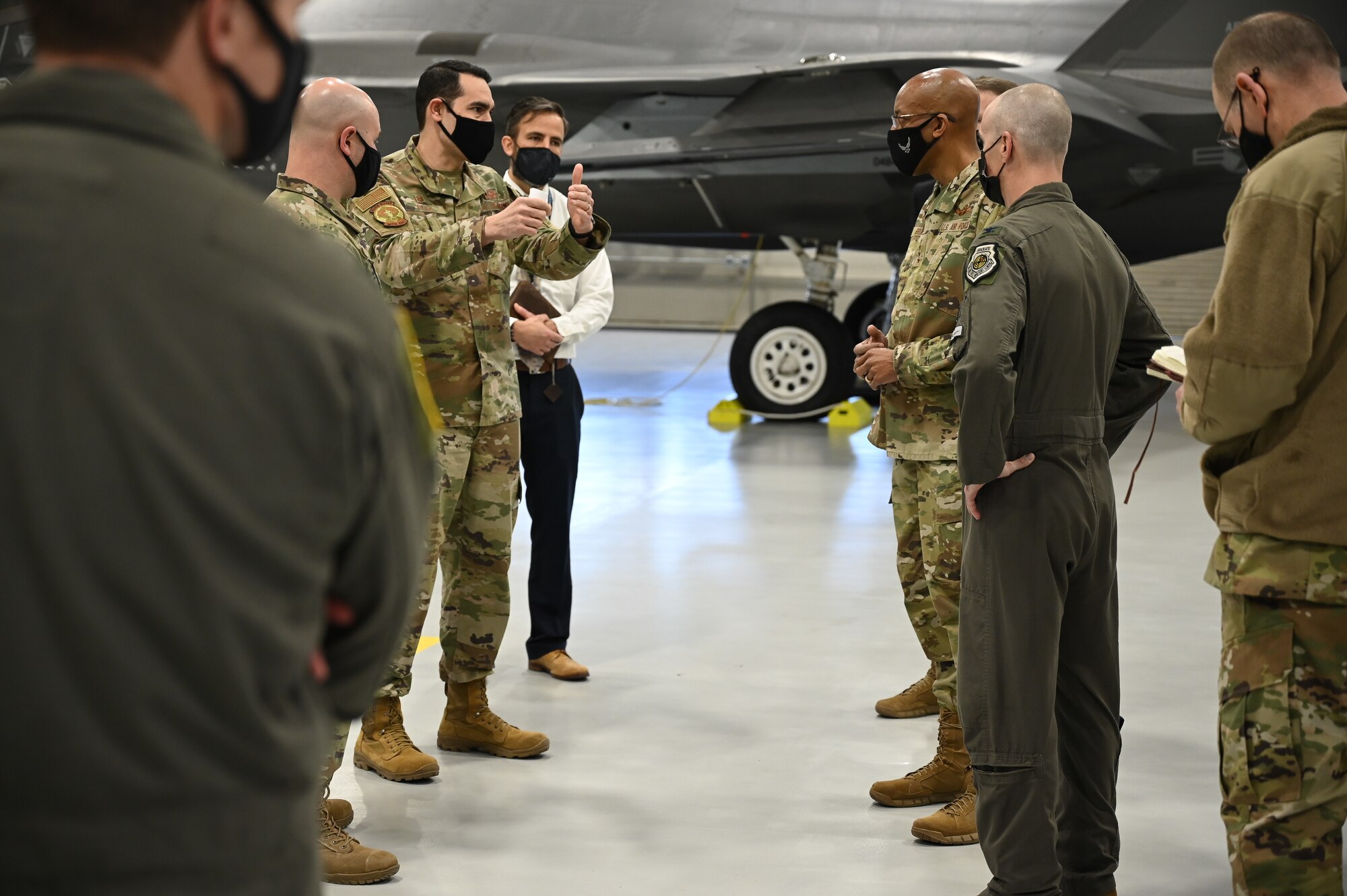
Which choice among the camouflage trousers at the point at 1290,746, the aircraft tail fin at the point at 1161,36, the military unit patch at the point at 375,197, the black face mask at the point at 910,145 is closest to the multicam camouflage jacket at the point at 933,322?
the black face mask at the point at 910,145

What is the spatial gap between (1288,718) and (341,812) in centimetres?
223

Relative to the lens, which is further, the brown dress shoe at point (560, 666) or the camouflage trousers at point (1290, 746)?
the brown dress shoe at point (560, 666)

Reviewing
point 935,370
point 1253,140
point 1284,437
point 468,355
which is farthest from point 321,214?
point 1284,437

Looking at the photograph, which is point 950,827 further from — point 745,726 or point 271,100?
point 271,100

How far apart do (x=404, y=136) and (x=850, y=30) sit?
341 cm

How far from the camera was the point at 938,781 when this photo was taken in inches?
139

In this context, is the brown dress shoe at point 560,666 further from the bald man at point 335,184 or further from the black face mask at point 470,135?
→ the black face mask at point 470,135

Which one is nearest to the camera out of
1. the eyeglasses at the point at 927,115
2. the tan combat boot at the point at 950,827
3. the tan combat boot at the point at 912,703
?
the tan combat boot at the point at 950,827

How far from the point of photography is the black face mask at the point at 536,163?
4.35m

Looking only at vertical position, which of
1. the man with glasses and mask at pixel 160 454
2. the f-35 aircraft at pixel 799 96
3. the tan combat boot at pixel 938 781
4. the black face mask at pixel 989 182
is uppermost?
the f-35 aircraft at pixel 799 96

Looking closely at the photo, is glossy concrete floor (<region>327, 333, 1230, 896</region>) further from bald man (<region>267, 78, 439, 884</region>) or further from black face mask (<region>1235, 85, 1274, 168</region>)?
black face mask (<region>1235, 85, 1274, 168</region>)

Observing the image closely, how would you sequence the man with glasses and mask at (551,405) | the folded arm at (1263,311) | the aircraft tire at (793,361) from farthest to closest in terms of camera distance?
the aircraft tire at (793,361), the man with glasses and mask at (551,405), the folded arm at (1263,311)

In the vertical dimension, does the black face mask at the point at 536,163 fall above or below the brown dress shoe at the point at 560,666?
above

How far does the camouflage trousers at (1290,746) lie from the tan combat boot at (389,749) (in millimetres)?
2155
